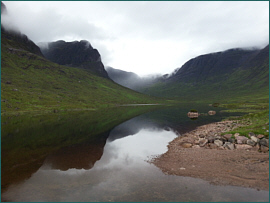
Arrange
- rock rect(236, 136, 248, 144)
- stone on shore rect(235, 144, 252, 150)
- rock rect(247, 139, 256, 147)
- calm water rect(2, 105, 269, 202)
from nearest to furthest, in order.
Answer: calm water rect(2, 105, 269, 202), stone on shore rect(235, 144, 252, 150), rock rect(247, 139, 256, 147), rock rect(236, 136, 248, 144)

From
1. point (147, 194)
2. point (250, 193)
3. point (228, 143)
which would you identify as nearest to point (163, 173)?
point (147, 194)

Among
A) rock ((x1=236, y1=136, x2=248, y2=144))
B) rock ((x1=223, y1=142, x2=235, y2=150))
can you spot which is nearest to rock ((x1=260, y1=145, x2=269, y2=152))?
rock ((x1=236, y1=136, x2=248, y2=144))

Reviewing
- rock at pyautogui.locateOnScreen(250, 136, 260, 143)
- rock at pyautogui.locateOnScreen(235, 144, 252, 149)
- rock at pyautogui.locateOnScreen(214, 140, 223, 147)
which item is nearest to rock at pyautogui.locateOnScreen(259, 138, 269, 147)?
rock at pyautogui.locateOnScreen(250, 136, 260, 143)

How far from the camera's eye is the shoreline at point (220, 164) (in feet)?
61.0

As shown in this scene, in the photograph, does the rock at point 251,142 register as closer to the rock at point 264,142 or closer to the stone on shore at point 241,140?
the stone on shore at point 241,140

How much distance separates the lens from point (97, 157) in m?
28.7

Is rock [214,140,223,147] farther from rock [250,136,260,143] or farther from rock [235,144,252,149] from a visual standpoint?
rock [250,136,260,143]

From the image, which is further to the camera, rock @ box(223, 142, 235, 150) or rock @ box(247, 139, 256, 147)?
rock @ box(223, 142, 235, 150)

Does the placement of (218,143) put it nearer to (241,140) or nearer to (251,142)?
(241,140)

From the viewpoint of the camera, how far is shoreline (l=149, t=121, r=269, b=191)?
61.0ft

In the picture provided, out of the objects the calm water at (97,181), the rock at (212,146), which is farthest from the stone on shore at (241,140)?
the calm water at (97,181)

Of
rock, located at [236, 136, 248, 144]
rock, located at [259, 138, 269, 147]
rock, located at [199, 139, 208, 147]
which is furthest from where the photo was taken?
rock, located at [199, 139, 208, 147]

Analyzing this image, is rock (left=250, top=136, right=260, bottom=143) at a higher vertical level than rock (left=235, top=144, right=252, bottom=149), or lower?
higher

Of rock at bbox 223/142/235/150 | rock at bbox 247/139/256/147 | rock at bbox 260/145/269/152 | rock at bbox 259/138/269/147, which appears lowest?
rock at bbox 223/142/235/150
